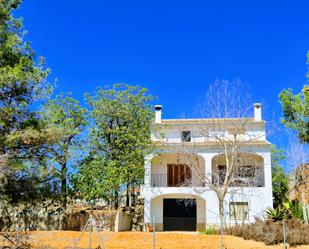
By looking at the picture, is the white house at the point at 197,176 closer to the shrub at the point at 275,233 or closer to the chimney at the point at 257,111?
the chimney at the point at 257,111

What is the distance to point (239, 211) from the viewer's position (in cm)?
2614

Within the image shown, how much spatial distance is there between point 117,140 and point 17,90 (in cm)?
1061

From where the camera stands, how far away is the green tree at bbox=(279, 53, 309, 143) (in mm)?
17703

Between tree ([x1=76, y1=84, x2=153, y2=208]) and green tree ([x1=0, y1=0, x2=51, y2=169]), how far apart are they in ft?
28.0

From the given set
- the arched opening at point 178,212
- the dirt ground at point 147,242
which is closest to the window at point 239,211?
the arched opening at point 178,212

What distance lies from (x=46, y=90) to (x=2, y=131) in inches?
110

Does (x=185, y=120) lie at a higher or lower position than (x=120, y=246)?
higher

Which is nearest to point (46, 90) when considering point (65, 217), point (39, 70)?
point (39, 70)

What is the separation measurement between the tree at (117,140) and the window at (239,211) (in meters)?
6.64

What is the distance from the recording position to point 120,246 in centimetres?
1542

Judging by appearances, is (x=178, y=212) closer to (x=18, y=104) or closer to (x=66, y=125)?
(x=66, y=125)

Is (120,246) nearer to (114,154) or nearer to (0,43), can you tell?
(0,43)

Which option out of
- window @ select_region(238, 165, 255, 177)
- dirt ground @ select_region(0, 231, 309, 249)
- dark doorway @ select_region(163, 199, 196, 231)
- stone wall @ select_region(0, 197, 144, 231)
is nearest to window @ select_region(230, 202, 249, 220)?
window @ select_region(238, 165, 255, 177)

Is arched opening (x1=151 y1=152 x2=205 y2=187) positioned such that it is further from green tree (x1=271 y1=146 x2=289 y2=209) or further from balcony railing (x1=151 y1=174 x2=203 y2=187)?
green tree (x1=271 y1=146 x2=289 y2=209)
